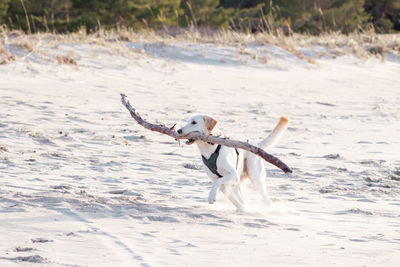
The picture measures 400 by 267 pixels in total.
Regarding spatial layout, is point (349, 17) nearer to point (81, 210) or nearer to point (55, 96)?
point (55, 96)

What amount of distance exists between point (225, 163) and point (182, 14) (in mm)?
29490

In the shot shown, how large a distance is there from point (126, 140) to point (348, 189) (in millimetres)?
3117

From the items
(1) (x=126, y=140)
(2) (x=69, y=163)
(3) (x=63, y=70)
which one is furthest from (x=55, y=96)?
(2) (x=69, y=163)

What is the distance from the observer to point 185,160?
30.6 ft

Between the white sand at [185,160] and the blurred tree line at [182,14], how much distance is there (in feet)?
48.0

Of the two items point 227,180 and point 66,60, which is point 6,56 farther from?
point 227,180

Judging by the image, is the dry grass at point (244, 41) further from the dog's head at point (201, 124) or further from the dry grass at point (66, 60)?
the dog's head at point (201, 124)

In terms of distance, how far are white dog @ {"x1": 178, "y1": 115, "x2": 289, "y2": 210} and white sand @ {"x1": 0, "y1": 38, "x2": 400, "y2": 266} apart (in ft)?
0.64

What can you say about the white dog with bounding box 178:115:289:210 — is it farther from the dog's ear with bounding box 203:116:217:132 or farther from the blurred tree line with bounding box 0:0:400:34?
the blurred tree line with bounding box 0:0:400:34

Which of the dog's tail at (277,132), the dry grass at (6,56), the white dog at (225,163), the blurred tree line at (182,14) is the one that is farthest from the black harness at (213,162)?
the blurred tree line at (182,14)

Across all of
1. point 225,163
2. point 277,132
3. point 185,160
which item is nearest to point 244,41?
point 185,160

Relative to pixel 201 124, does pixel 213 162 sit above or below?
below

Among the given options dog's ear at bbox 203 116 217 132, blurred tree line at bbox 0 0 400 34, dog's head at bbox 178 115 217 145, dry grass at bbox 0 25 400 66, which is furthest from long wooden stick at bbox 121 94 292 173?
blurred tree line at bbox 0 0 400 34

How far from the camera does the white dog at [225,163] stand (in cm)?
670
